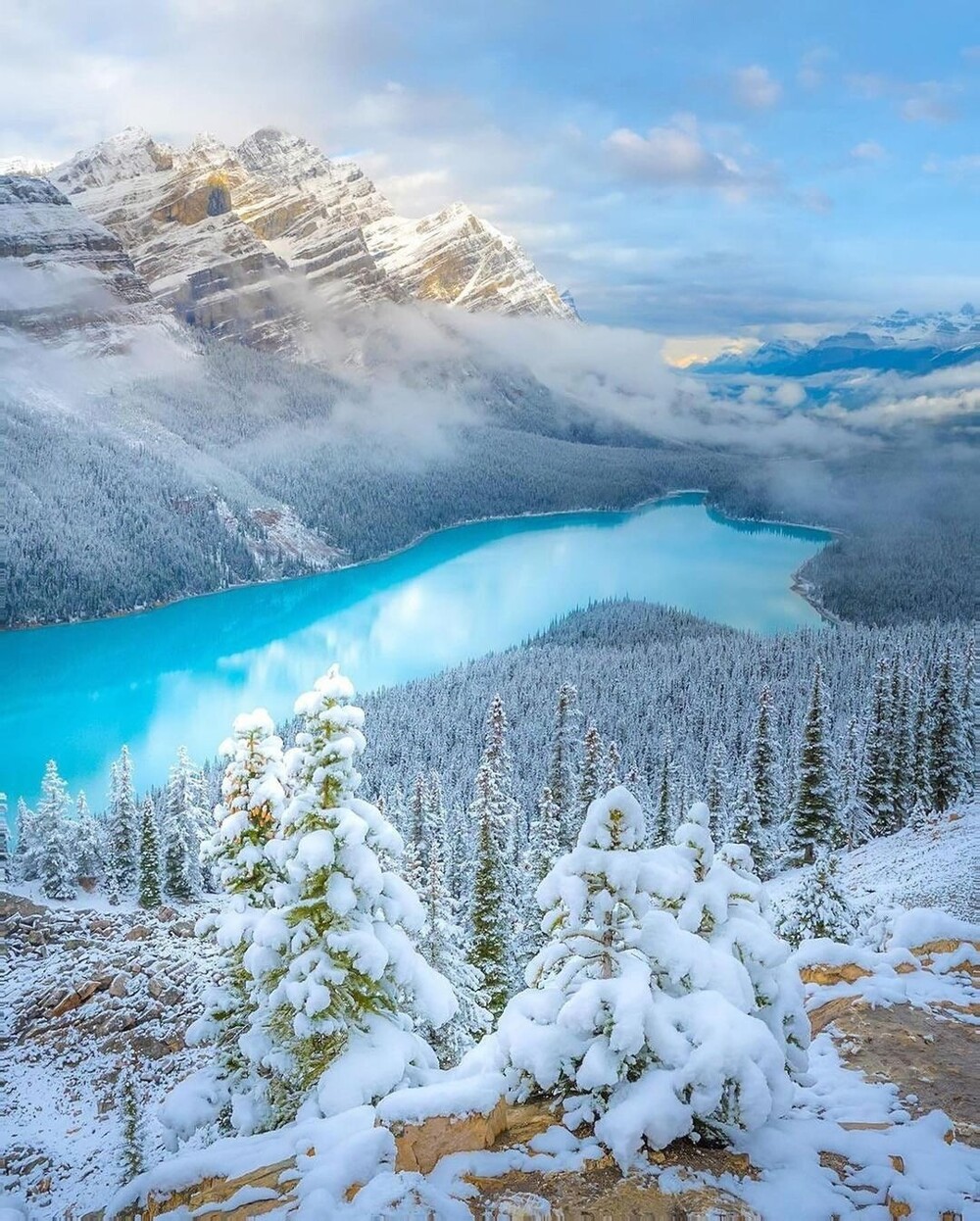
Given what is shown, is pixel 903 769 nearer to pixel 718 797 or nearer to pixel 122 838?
pixel 718 797

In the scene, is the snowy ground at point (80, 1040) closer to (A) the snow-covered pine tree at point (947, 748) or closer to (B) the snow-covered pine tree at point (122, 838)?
(B) the snow-covered pine tree at point (122, 838)

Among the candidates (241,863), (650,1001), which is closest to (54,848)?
(241,863)

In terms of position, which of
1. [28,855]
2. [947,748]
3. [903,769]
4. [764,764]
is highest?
→ [947,748]

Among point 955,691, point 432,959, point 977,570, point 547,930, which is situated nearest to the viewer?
point 547,930

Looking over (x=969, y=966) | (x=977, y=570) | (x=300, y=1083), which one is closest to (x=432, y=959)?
(x=300, y=1083)

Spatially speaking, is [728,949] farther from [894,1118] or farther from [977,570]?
[977,570]

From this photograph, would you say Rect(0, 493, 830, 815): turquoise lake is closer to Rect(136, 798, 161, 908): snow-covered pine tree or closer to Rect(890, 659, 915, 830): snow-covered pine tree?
Rect(136, 798, 161, 908): snow-covered pine tree
